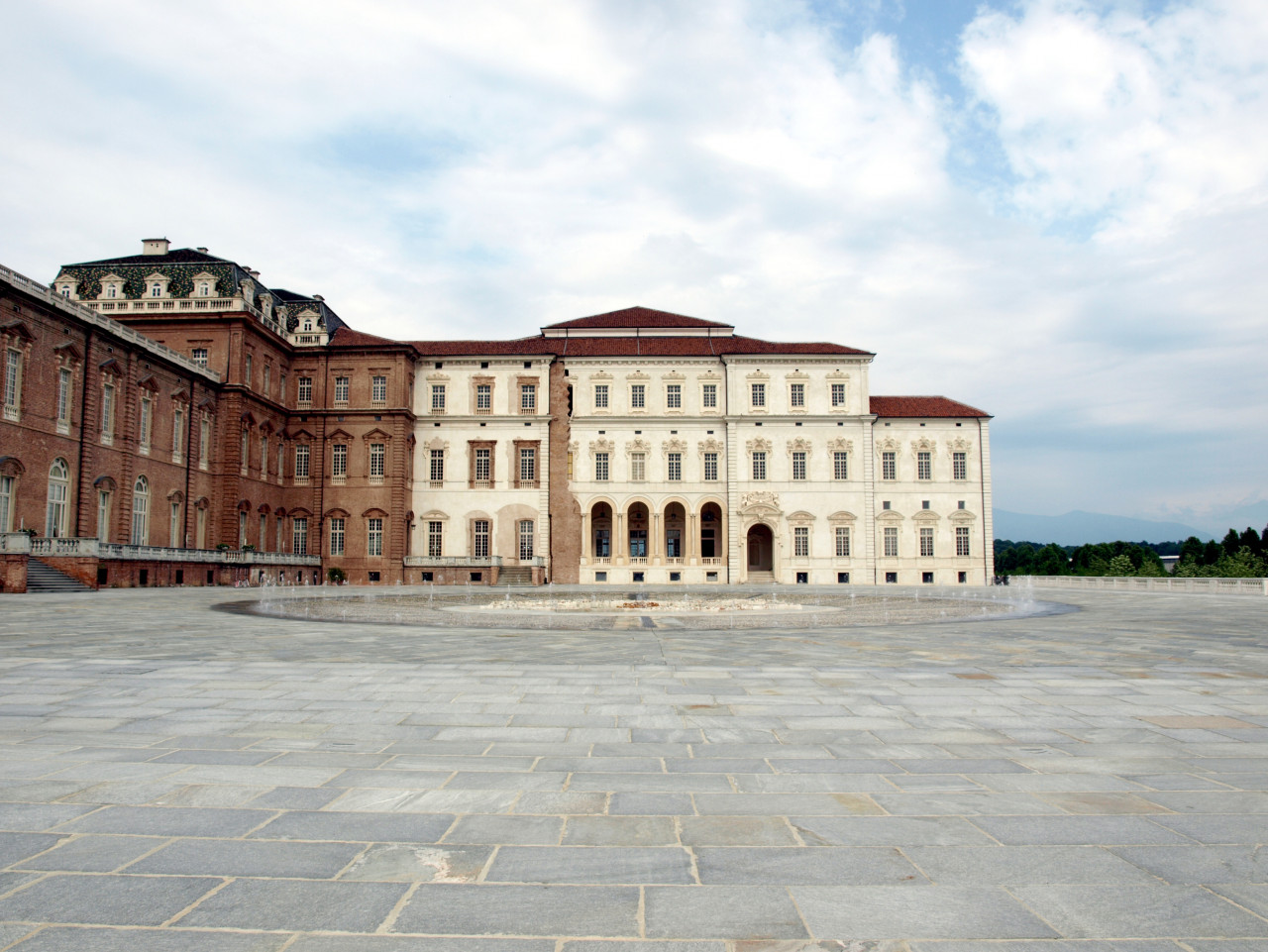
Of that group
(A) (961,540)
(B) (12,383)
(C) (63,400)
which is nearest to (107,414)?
(C) (63,400)

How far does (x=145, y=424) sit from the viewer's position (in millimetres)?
41219

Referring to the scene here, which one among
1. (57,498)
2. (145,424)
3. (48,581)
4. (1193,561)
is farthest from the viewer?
(1193,561)

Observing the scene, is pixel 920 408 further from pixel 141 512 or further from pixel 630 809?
pixel 630 809

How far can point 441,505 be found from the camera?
5612 cm

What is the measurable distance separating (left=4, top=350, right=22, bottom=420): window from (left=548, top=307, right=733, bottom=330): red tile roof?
110ft

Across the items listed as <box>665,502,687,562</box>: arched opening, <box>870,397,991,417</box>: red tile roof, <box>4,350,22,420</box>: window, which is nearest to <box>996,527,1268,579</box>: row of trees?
<box>870,397,991,417</box>: red tile roof

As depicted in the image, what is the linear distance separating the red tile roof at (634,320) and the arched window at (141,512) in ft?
93.8

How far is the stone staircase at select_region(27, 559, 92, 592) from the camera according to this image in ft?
96.0

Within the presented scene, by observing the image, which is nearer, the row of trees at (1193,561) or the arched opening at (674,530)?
the row of trees at (1193,561)

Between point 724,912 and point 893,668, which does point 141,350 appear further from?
point 724,912

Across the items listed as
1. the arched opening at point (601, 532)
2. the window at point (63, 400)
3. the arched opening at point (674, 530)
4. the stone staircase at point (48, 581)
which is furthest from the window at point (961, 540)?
the window at point (63, 400)

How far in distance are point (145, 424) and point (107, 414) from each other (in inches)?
103

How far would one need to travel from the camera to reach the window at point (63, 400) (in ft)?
117

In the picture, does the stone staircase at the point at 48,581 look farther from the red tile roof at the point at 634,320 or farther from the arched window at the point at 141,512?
the red tile roof at the point at 634,320
